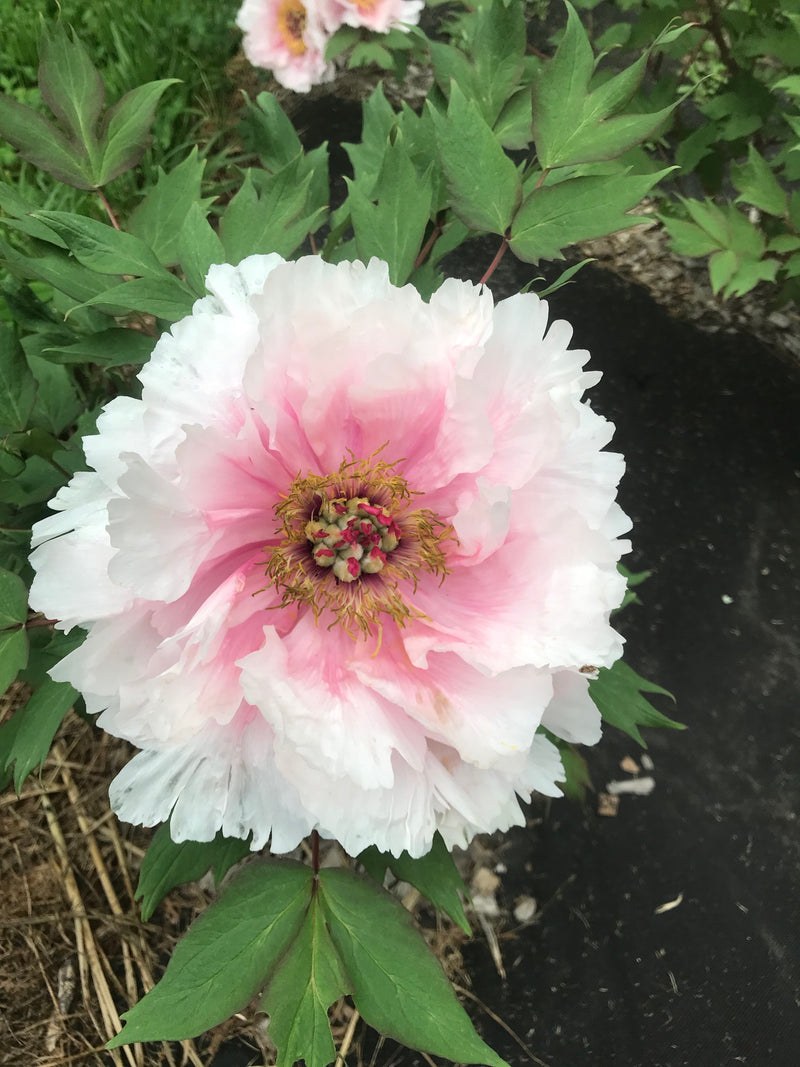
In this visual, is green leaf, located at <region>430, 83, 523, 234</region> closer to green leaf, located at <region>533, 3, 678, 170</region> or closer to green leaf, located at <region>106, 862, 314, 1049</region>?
green leaf, located at <region>533, 3, 678, 170</region>

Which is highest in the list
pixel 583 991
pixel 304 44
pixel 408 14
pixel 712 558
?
pixel 408 14

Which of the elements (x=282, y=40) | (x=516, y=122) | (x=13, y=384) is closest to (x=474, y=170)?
(x=516, y=122)

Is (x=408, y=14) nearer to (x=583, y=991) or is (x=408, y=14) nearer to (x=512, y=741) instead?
(x=512, y=741)

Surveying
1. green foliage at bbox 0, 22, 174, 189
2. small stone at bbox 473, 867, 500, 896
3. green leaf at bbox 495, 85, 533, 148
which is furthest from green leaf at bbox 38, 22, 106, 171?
Answer: small stone at bbox 473, 867, 500, 896

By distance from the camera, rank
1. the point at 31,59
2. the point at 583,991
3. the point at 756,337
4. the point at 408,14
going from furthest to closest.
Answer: the point at 31,59 → the point at 756,337 → the point at 408,14 → the point at 583,991

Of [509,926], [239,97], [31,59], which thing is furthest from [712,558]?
[31,59]

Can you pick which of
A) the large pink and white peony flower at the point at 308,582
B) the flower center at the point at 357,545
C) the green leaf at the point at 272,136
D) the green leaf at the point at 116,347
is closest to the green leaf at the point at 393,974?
the large pink and white peony flower at the point at 308,582

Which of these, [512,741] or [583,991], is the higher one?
[512,741]
